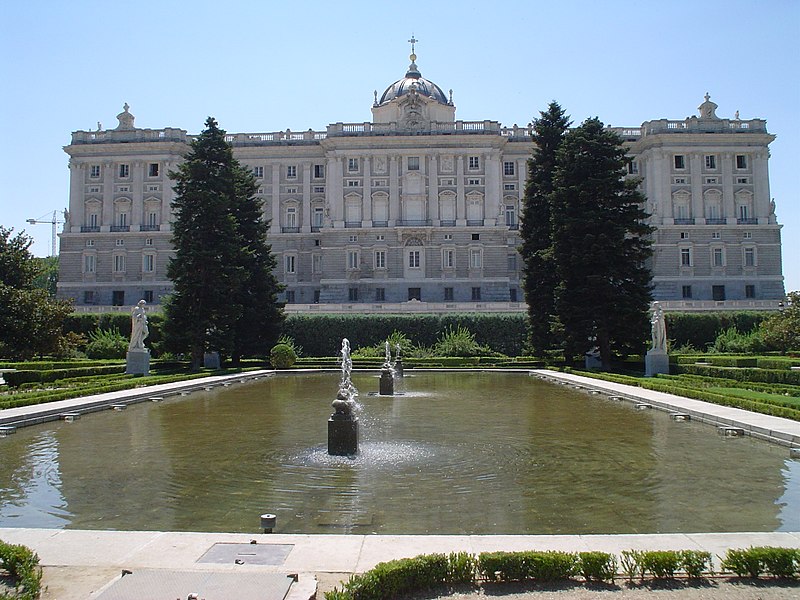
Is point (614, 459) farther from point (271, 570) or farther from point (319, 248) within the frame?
point (319, 248)

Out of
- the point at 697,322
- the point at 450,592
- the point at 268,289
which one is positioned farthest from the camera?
the point at 697,322

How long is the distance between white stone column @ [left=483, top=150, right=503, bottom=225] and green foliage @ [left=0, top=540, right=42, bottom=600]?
57.0 metres

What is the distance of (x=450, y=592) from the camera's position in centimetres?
520

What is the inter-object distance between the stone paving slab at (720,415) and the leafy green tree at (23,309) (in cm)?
1888

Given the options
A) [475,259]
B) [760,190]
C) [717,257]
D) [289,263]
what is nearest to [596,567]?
[475,259]

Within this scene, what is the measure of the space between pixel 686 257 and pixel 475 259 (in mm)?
18341

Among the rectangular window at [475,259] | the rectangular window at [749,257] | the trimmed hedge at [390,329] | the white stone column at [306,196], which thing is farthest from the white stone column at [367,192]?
the rectangular window at [749,257]

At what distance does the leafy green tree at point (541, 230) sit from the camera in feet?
117

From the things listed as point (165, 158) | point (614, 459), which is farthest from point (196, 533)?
point (165, 158)

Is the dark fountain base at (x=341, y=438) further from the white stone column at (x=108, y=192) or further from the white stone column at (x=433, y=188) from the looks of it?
the white stone column at (x=108, y=192)

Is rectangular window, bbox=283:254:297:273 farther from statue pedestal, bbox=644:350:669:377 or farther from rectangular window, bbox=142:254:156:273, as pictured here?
statue pedestal, bbox=644:350:669:377

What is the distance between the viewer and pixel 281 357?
3509 centimetres

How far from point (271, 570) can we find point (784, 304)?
37044 mm

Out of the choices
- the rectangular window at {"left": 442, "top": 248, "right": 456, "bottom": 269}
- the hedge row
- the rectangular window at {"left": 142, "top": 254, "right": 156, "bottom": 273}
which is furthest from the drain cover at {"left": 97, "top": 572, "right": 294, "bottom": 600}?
the rectangular window at {"left": 142, "top": 254, "right": 156, "bottom": 273}
